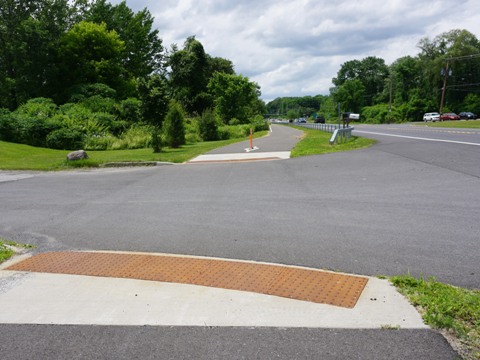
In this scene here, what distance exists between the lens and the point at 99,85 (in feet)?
144

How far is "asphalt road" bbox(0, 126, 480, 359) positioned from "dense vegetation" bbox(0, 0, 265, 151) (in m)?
12.3

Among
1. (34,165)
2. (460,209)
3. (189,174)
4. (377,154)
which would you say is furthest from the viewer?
(34,165)

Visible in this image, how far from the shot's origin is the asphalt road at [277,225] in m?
3.42

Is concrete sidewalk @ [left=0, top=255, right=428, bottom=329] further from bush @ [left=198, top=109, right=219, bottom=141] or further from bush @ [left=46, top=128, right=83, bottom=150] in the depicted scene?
bush @ [left=198, top=109, right=219, bottom=141]

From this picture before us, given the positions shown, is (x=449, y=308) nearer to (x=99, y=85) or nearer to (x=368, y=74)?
(x=99, y=85)

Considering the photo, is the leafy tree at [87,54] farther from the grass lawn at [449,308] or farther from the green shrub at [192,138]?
the grass lawn at [449,308]

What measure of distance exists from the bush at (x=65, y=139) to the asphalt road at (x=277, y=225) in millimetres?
13181

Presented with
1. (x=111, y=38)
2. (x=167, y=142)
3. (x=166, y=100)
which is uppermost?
(x=111, y=38)

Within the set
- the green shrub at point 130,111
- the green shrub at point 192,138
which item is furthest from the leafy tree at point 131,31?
the green shrub at point 192,138

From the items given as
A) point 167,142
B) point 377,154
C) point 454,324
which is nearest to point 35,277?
point 454,324

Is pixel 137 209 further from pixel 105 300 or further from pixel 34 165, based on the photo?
pixel 34 165

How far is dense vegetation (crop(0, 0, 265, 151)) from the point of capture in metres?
27.2

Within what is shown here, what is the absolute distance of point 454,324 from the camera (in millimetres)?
3498

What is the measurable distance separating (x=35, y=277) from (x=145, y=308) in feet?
5.89
